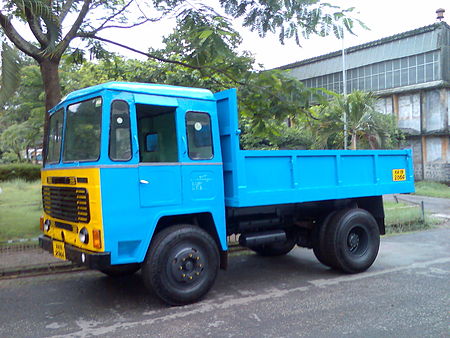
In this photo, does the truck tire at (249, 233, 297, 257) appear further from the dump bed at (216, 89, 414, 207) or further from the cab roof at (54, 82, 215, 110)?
the cab roof at (54, 82, 215, 110)

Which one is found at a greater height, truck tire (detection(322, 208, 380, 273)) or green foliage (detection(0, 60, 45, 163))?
green foliage (detection(0, 60, 45, 163))

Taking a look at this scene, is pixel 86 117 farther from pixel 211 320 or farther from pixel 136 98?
pixel 211 320

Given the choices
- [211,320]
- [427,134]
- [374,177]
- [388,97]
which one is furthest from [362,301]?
[388,97]

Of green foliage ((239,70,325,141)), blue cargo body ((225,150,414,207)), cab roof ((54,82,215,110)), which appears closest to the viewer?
cab roof ((54,82,215,110))

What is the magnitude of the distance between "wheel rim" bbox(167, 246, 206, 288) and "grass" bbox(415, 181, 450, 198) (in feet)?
51.1

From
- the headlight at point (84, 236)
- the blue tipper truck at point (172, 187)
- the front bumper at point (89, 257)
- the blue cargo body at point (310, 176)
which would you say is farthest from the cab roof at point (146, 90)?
the front bumper at point (89, 257)

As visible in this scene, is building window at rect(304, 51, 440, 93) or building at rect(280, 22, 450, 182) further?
building window at rect(304, 51, 440, 93)

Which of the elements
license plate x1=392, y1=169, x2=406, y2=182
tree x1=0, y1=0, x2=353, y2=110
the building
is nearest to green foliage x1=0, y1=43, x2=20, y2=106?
tree x1=0, y1=0, x2=353, y2=110

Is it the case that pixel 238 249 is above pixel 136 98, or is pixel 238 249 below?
below

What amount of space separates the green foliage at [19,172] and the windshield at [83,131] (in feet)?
61.3

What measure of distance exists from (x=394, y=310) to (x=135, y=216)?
313 cm

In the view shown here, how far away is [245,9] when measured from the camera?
26.2ft

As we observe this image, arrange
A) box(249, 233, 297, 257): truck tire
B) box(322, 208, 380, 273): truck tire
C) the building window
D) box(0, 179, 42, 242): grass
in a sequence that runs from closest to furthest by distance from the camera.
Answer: box(322, 208, 380, 273): truck tire
box(249, 233, 297, 257): truck tire
box(0, 179, 42, 242): grass
the building window

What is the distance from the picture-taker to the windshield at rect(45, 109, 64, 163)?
549 centimetres
